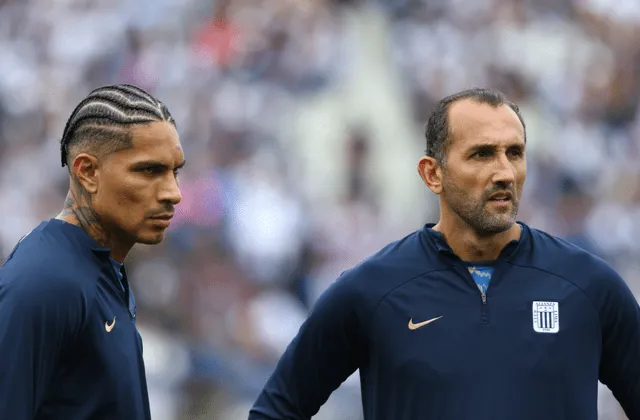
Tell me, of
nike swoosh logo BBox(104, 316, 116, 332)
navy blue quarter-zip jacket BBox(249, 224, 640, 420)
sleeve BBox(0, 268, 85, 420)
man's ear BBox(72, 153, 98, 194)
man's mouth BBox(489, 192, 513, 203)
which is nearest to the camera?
sleeve BBox(0, 268, 85, 420)

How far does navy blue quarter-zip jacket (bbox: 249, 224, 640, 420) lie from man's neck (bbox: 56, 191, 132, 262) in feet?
2.44

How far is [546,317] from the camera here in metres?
3.15

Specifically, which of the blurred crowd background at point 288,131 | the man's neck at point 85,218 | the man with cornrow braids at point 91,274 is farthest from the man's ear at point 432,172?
the blurred crowd background at point 288,131

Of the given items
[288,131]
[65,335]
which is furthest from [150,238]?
[288,131]

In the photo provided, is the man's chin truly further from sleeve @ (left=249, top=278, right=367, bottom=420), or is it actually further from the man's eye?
the man's eye

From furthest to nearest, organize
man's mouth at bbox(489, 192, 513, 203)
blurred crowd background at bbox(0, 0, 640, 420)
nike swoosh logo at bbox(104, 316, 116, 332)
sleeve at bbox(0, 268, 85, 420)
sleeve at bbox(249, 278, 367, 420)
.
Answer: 1. blurred crowd background at bbox(0, 0, 640, 420)
2. sleeve at bbox(249, 278, 367, 420)
3. man's mouth at bbox(489, 192, 513, 203)
4. nike swoosh logo at bbox(104, 316, 116, 332)
5. sleeve at bbox(0, 268, 85, 420)

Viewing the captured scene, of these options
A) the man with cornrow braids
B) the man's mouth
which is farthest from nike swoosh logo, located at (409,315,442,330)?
the man with cornrow braids

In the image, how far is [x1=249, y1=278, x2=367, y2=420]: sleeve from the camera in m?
3.33

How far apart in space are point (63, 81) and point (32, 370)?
688cm

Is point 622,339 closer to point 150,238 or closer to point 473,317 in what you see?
point 473,317

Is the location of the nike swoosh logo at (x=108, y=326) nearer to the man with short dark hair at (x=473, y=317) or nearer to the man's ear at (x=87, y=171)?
the man's ear at (x=87, y=171)

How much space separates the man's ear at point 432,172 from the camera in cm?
338

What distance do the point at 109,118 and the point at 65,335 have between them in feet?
2.07

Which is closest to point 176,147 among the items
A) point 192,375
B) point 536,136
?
point 192,375
